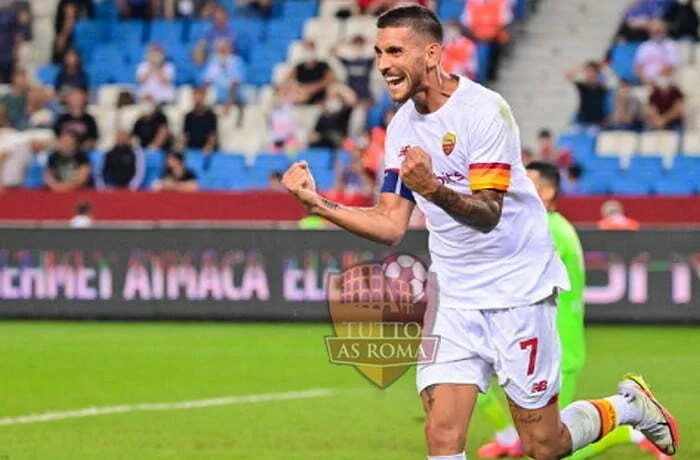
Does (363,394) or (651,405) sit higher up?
(651,405)

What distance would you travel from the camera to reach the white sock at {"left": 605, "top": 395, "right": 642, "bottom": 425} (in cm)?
870

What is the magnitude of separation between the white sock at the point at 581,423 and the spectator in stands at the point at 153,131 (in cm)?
1652

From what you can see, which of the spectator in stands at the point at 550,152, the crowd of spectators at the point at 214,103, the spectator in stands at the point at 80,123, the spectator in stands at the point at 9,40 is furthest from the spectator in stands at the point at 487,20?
the spectator in stands at the point at 9,40

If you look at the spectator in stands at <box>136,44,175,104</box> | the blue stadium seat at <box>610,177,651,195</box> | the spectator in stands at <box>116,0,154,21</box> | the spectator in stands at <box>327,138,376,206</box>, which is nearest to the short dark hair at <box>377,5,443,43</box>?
the spectator in stands at <box>327,138,376,206</box>

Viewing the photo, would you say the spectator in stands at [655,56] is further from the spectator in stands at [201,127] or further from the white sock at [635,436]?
the white sock at [635,436]

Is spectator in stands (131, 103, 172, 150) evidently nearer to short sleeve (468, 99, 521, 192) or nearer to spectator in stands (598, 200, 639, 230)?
spectator in stands (598, 200, 639, 230)

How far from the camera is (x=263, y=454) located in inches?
421

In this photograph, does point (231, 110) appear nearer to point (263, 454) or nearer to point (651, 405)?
point (263, 454)

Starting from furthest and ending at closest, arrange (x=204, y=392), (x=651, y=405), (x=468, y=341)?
(x=204, y=392), (x=651, y=405), (x=468, y=341)

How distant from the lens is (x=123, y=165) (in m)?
24.3

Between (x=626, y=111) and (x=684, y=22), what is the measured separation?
5.26 feet

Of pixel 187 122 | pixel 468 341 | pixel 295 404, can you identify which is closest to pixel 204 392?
pixel 295 404

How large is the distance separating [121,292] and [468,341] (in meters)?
13.6

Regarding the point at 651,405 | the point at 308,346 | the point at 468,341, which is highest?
the point at 468,341
